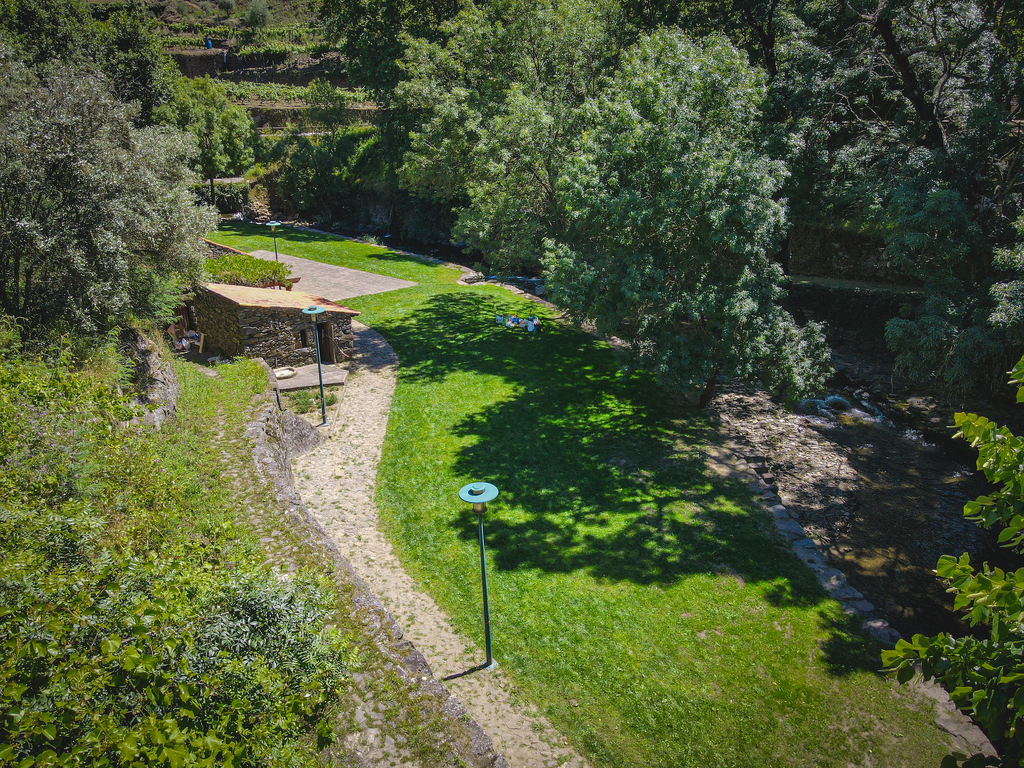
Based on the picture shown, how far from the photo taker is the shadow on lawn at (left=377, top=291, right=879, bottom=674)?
12.0 metres

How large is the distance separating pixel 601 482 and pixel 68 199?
13463mm

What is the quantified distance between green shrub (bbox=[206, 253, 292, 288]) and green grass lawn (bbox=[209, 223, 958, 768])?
7947 millimetres

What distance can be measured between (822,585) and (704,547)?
7.54 ft

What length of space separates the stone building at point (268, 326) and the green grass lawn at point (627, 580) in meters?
2.76

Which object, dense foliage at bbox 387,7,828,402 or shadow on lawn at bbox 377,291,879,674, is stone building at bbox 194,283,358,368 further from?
dense foliage at bbox 387,7,828,402

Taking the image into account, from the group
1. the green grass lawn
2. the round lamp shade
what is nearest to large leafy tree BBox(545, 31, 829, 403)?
the green grass lawn

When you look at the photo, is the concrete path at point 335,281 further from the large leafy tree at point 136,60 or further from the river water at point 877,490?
the river water at point 877,490

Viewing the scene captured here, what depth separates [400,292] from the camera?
91.8 feet

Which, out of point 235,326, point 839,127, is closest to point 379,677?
point 235,326

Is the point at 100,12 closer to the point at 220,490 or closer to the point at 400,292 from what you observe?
the point at 400,292

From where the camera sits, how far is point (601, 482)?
14.7 m

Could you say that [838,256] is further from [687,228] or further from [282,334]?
[282,334]

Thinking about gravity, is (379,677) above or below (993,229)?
below

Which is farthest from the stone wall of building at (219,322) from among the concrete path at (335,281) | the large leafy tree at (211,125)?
the large leafy tree at (211,125)
